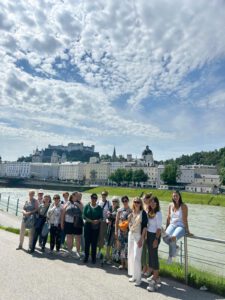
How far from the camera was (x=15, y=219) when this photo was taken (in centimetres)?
1630

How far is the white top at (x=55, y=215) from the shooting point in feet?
30.3

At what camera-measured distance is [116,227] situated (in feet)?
25.5

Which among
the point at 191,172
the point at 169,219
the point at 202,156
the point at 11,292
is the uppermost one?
the point at 202,156

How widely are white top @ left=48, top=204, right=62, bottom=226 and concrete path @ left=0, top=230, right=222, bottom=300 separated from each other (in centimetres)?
118

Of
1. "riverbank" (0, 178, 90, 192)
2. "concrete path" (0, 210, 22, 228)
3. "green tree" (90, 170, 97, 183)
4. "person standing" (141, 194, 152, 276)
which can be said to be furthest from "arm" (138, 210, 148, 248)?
"green tree" (90, 170, 97, 183)

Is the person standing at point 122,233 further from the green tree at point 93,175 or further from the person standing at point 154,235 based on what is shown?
the green tree at point 93,175

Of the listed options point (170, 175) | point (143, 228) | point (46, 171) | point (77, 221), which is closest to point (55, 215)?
point (77, 221)

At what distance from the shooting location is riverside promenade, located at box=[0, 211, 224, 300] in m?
5.84

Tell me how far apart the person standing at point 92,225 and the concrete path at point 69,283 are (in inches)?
14.7

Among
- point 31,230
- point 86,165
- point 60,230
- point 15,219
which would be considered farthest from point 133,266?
point 86,165

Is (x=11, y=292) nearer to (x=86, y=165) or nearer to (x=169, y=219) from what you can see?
(x=169, y=219)

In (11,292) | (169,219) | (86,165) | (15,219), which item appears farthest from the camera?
(86,165)

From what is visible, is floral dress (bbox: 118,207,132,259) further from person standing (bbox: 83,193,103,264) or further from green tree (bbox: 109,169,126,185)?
green tree (bbox: 109,169,126,185)

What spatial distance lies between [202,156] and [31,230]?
189m
